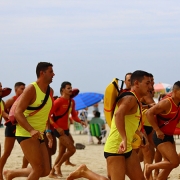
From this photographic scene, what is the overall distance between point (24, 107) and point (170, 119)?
2.40 meters

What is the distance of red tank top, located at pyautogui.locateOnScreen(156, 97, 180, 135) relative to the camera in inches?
355

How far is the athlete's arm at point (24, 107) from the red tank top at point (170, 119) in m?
2.18

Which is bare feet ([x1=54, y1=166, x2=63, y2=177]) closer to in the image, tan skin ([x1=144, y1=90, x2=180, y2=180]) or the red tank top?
tan skin ([x1=144, y1=90, x2=180, y2=180])

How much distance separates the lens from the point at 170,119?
9.12 meters

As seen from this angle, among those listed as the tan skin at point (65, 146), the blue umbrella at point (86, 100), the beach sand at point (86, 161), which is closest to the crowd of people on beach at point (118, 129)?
the tan skin at point (65, 146)

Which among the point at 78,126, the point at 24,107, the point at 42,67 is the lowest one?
the point at 78,126

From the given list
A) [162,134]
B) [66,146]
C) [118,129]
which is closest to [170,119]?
[162,134]

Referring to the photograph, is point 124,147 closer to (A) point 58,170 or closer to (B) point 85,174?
(B) point 85,174

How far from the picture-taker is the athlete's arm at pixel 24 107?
25.8 feet

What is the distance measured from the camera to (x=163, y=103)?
8961 millimetres

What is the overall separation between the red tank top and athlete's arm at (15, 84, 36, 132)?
2182mm

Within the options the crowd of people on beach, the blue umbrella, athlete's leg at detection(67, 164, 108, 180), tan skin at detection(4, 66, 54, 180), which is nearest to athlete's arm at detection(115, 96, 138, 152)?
the crowd of people on beach

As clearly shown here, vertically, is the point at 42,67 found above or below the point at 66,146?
above

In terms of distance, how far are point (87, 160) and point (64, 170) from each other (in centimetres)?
230
